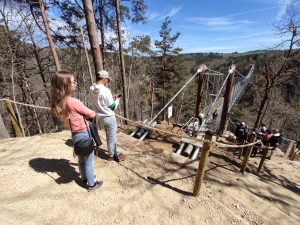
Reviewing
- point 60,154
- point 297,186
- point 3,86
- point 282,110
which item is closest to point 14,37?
point 3,86

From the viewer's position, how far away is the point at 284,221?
6.60 feet

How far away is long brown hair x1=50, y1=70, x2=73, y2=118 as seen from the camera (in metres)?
1.45

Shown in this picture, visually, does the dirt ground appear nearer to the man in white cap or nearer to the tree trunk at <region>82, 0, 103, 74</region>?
the man in white cap

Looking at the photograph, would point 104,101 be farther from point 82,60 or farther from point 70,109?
point 82,60

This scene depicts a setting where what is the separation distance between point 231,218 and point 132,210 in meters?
1.20

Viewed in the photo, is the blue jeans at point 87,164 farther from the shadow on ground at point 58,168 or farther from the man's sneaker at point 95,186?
the shadow on ground at point 58,168

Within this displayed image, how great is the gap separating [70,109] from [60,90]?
0.68 ft

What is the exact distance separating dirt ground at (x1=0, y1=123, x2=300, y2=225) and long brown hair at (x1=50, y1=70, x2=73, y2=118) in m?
1.15

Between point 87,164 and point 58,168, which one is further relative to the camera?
point 58,168

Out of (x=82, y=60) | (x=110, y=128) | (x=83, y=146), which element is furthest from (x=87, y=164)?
(x=82, y=60)

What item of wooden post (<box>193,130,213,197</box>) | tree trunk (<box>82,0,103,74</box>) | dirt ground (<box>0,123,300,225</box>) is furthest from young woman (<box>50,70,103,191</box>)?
tree trunk (<box>82,0,103,74</box>)

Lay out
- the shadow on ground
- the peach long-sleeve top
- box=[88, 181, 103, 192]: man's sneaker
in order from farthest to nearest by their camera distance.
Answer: the shadow on ground, box=[88, 181, 103, 192]: man's sneaker, the peach long-sleeve top

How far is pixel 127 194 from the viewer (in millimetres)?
2141

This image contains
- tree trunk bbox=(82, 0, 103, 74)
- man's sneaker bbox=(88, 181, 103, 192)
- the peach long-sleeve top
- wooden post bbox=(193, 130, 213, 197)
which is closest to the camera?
the peach long-sleeve top
